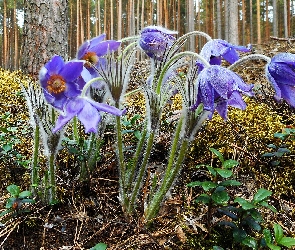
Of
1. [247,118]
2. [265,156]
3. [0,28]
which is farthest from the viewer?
[0,28]

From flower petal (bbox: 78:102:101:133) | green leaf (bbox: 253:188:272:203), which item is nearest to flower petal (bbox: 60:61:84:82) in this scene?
flower petal (bbox: 78:102:101:133)

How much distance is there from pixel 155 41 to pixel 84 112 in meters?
0.38

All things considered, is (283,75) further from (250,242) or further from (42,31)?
(42,31)

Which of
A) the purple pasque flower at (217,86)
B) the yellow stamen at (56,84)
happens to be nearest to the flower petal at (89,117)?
the yellow stamen at (56,84)

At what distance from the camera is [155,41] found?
1.14 meters

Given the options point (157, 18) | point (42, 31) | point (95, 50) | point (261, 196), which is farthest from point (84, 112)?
point (157, 18)

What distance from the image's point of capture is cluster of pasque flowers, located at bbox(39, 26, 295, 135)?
35.1 inches

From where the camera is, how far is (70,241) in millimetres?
1136

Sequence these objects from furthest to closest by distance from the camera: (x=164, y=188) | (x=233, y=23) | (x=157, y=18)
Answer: (x=157, y=18) < (x=233, y=23) < (x=164, y=188)

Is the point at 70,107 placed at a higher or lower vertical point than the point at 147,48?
lower

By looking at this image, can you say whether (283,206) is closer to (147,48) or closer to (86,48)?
(147,48)

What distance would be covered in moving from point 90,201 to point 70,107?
1.56ft

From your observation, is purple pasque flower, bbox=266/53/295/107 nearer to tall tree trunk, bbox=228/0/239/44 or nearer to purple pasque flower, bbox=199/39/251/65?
purple pasque flower, bbox=199/39/251/65

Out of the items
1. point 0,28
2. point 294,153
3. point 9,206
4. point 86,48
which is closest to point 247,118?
point 294,153
